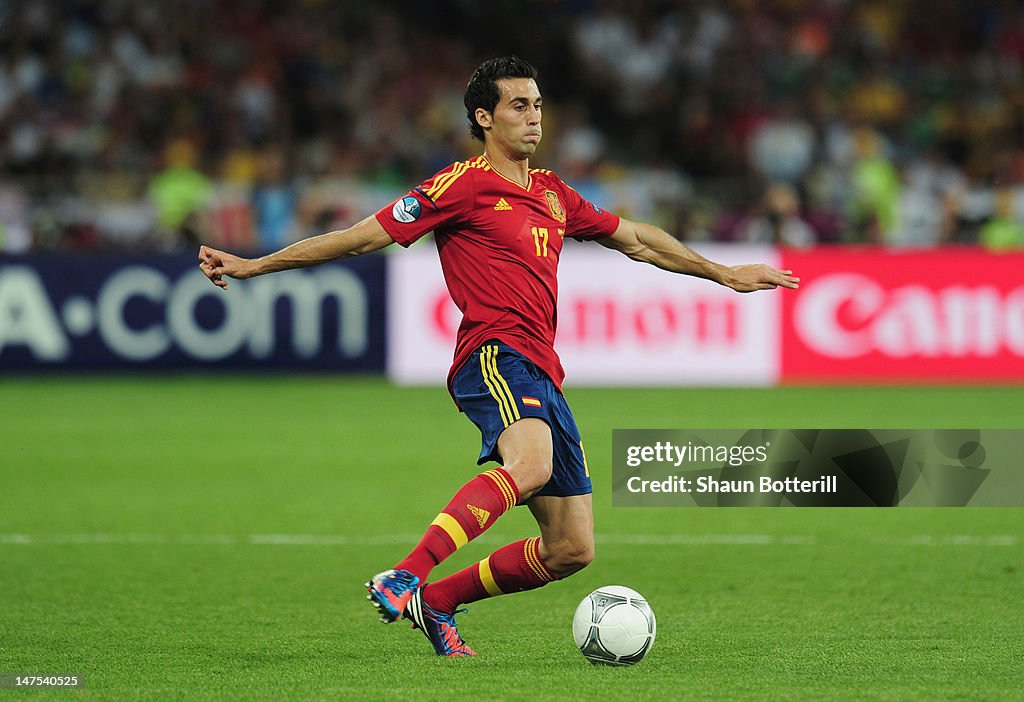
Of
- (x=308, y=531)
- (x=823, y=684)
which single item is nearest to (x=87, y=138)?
(x=308, y=531)

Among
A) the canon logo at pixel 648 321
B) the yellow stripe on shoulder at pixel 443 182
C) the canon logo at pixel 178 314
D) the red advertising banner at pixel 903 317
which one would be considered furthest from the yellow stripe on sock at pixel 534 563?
the canon logo at pixel 178 314

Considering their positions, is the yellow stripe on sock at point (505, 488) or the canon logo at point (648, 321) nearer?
the yellow stripe on sock at point (505, 488)

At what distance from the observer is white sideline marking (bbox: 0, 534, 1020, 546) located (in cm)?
788

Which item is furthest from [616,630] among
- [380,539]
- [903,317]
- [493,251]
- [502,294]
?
[903,317]

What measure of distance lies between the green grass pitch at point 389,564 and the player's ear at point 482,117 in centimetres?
185

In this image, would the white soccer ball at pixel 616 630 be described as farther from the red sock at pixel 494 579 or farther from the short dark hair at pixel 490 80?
the short dark hair at pixel 490 80

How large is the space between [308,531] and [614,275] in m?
6.61

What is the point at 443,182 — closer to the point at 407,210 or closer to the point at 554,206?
the point at 407,210

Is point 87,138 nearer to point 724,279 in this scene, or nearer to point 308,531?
point 308,531

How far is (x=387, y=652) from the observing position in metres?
5.52

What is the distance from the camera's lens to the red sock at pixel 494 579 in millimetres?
5496

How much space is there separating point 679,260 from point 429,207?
3.62ft

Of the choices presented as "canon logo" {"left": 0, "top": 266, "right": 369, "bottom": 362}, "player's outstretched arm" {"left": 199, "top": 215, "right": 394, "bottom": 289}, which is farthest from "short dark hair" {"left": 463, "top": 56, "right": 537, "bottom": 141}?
"canon logo" {"left": 0, "top": 266, "right": 369, "bottom": 362}

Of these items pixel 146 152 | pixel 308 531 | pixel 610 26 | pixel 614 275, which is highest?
pixel 610 26
